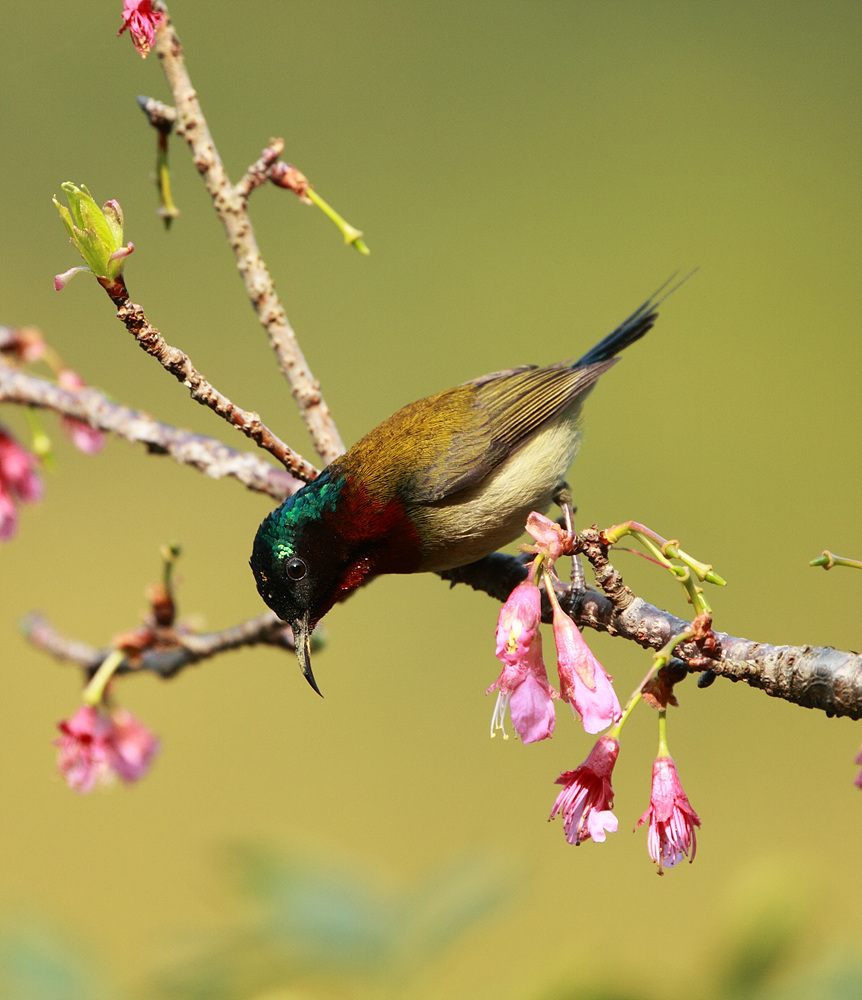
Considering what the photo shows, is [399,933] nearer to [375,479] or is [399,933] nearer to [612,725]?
[612,725]

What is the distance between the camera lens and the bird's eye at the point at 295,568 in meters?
1.41

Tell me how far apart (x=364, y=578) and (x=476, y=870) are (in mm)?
842

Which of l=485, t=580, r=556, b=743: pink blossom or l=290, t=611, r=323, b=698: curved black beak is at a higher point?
l=290, t=611, r=323, b=698: curved black beak

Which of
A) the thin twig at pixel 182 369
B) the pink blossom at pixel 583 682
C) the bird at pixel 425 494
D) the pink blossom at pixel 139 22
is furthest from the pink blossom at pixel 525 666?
the pink blossom at pixel 139 22

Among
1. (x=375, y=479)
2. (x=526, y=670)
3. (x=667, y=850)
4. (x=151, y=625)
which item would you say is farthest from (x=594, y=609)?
(x=151, y=625)

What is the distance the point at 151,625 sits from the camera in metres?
1.45

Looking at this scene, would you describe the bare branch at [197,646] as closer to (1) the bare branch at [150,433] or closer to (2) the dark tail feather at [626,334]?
(1) the bare branch at [150,433]

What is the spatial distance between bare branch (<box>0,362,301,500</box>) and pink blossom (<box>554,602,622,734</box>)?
708 mm

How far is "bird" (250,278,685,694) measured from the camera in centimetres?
142

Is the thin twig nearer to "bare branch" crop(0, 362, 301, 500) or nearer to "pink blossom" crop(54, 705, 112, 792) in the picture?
"bare branch" crop(0, 362, 301, 500)

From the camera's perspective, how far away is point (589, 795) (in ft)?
2.77

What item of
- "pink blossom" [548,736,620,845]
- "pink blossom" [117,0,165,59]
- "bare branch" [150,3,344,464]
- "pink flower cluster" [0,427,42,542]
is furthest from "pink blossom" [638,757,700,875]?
"pink flower cluster" [0,427,42,542]

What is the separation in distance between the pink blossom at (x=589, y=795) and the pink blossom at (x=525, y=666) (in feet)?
0.15

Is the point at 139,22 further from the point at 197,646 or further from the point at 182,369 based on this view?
the point at 197,646
